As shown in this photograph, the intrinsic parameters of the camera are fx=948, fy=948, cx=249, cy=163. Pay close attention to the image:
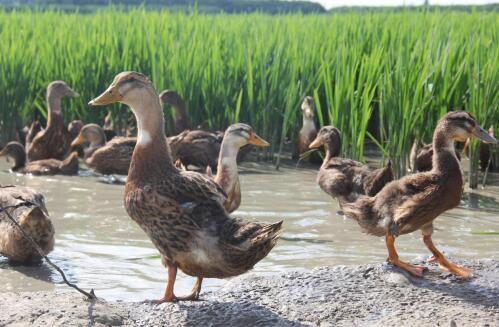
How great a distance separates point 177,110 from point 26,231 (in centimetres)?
484

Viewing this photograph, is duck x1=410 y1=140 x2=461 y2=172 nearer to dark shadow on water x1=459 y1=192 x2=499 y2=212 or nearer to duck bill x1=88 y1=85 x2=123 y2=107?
dark shadow on water x1=459 y1=192 x2=499 y2=212

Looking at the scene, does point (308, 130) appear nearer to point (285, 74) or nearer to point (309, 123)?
point (309, 123)

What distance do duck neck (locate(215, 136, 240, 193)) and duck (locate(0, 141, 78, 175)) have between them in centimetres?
301

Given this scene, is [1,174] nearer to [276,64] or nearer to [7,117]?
[7,117]

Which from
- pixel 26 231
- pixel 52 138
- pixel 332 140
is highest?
pixel 332 140

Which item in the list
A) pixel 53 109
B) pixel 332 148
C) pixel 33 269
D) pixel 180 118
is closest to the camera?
pixel 33 269

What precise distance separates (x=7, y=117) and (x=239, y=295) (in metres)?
7.29

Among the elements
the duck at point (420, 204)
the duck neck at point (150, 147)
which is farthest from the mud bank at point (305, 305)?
the duck neck at point (150, 147)

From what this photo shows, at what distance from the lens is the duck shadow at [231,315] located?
4.29m

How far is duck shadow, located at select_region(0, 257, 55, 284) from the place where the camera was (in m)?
5.86

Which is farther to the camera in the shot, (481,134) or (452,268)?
(481,134)

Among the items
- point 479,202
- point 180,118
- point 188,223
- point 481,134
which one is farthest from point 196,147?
point 188,223

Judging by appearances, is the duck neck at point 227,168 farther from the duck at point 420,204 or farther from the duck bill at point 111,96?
the duck bill at point 111,96

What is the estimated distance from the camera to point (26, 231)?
598 cm
